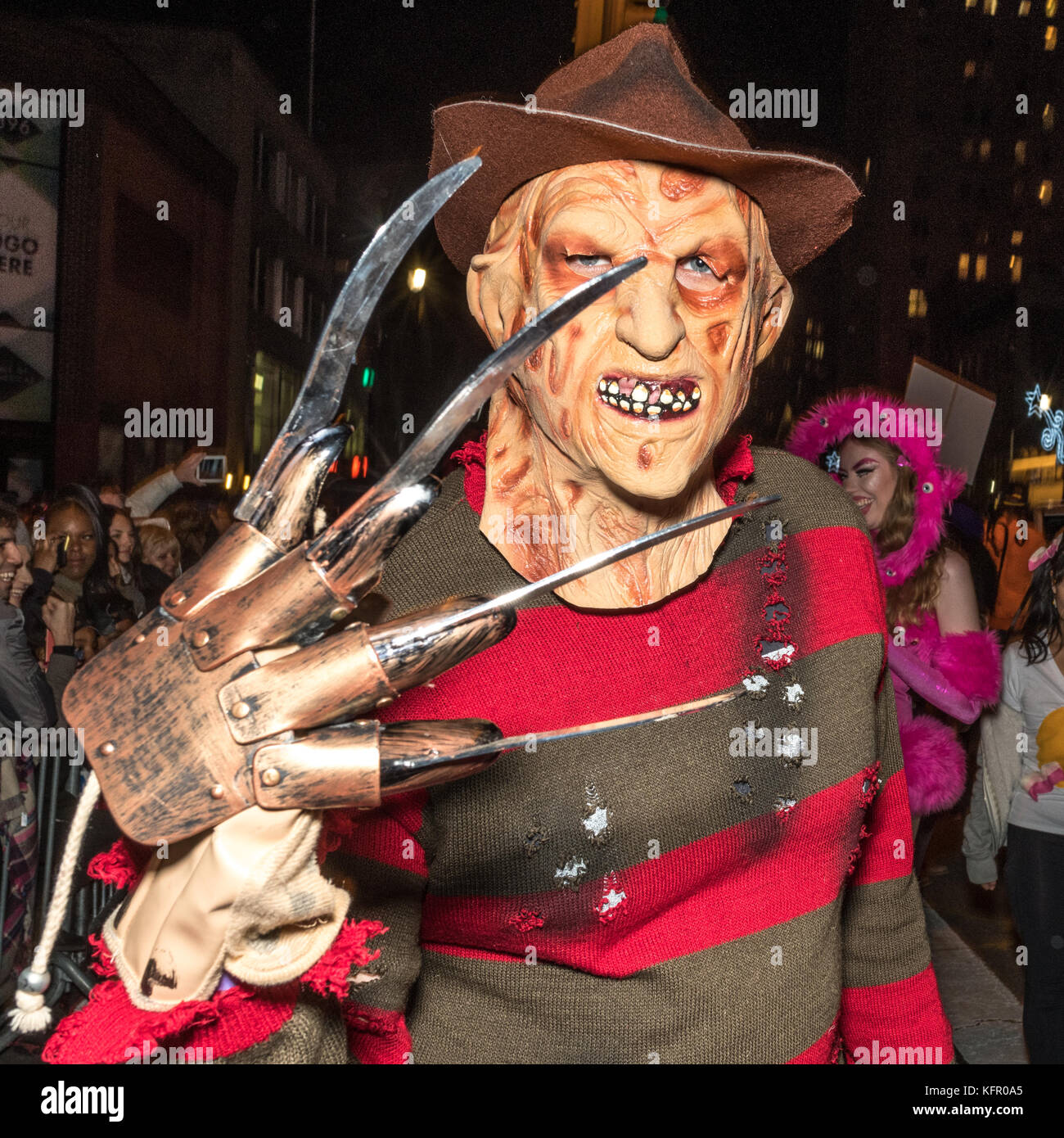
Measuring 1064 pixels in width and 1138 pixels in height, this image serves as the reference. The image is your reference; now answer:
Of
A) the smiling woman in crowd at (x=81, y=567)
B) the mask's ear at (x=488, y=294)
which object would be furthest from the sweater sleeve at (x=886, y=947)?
the smiling woman in crowd at (x=81, y=567)

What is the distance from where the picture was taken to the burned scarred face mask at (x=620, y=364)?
119cm

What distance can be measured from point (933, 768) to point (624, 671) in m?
2.64

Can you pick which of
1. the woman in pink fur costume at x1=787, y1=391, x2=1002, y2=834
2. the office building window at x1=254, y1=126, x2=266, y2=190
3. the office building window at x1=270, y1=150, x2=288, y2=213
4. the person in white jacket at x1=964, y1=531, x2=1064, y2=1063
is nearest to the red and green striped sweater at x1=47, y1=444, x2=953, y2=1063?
the person in white jacket at x1=964, y1=531, x2=1064, y2=1063

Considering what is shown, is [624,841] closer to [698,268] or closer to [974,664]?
[698,268]

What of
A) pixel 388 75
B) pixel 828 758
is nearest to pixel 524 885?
pixel 828 758

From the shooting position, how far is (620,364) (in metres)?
1.19

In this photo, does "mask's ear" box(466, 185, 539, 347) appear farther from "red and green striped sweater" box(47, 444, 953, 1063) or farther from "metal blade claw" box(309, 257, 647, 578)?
"metal blade claw" box(309, 257, 647, 578)

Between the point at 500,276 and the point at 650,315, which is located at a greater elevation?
the point at 500,276

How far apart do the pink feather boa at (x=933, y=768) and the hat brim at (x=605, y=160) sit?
2575mm

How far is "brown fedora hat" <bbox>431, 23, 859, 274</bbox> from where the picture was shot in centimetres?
119

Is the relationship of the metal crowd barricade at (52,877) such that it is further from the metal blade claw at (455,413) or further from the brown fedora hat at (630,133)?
the metal blade claw at (455,413)

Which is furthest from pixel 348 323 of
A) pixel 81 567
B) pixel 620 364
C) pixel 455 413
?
pixel 81 567

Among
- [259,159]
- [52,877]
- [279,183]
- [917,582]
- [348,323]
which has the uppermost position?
[259,159]

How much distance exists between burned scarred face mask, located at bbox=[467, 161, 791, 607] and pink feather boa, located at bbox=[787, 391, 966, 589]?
2409 mm
